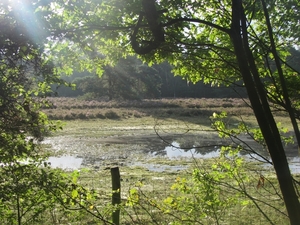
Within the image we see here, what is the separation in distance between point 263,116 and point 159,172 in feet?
28.8

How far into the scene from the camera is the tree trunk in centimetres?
251

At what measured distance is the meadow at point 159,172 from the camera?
3.37 m

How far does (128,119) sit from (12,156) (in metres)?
24.6

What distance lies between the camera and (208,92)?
61.3 meters

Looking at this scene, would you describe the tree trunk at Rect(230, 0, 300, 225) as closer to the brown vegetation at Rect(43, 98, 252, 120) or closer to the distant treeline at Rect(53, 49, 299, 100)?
the brown vegetation at Rect(43, 98, 252, 120)

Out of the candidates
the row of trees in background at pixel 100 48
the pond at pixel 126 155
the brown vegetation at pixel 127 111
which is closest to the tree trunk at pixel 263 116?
the row of trees in background at pixel 100 48

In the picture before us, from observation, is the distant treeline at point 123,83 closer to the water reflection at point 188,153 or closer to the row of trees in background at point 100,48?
the water reflection at point 188,153

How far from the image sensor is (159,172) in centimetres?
1114

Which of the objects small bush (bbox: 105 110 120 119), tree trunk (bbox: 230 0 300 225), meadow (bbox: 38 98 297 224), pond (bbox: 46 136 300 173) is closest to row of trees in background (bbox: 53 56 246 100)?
meadow (bbox: 38 98 297 224)

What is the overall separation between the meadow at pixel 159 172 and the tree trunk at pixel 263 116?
32 centimetres

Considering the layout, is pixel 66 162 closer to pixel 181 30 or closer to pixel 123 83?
pixel 181 30

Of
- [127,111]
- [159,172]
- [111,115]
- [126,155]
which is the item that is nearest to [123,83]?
[127,111]

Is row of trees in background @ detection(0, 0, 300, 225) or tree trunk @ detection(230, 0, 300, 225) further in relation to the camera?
row of trees in background @ detection(0, 0, 300, 225)

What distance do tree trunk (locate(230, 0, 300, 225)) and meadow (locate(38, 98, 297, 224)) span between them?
0.32 meters
